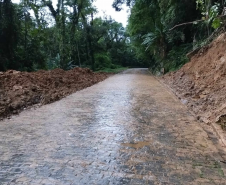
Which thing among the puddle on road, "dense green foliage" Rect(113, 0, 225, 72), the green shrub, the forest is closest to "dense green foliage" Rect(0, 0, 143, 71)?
the forest

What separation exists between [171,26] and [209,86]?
861 centimetres

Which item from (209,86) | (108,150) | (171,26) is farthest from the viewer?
(171,26)

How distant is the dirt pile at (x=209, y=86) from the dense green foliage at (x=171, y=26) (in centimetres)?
116

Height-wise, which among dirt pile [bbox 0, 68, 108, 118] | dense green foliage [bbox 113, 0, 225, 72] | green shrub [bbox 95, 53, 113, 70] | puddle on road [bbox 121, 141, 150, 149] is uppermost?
dense green foliage [bbox 113, 0, 225, 72]

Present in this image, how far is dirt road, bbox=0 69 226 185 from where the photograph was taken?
267 cm

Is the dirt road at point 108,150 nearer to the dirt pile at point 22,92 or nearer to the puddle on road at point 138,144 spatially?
the puddle on road at point 138,144

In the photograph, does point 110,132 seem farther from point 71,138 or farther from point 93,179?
point 93,179

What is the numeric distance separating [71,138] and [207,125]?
275 centimetres

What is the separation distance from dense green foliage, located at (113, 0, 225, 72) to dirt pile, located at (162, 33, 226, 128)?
1160 mm

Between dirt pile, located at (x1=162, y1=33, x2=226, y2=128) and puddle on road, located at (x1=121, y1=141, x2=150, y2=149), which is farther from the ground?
dirt pile, located at (x1=162, y1=33, x2=226, y2=128)

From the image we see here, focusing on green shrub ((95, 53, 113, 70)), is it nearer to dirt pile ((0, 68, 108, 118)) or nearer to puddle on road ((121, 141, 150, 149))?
dirt pile ((0, 68, 108, 118))

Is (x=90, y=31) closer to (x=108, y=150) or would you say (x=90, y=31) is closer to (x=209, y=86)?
(x=209, y=86)

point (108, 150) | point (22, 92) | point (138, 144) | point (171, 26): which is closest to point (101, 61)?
point (171, 26)

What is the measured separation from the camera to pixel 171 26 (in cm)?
1449
